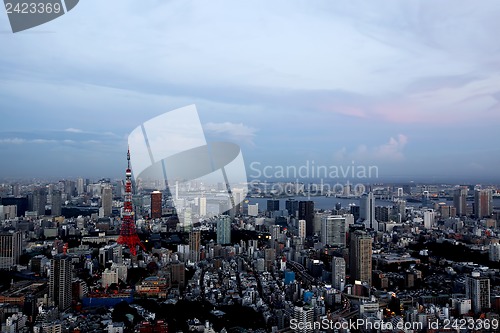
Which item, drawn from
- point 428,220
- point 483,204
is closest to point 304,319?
point 428,220

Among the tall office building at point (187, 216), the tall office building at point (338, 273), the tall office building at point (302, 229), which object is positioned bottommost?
the tall office building at point (338, 273)

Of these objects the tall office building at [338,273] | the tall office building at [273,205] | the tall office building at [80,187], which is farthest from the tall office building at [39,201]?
the tall office building at [338,273]

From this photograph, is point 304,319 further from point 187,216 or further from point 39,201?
point 39,201

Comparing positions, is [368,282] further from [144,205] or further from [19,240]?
[144,205]

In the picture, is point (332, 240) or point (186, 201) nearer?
point (332, 240)

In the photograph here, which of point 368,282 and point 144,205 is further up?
point 144,205

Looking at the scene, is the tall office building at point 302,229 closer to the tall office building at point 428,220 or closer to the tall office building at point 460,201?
the tall office building at point 428,220

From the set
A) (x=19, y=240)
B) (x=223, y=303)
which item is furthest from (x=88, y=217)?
(x=223, y=303)
